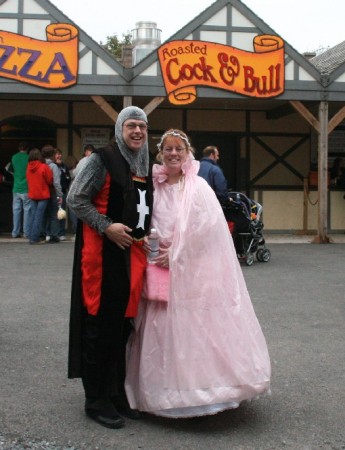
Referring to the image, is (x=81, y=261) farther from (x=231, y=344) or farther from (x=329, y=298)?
(x=329, y=298)

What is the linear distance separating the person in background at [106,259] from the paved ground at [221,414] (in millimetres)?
263

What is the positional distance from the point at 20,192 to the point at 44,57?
2.67m

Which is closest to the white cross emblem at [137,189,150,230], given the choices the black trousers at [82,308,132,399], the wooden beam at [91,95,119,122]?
the black trousers at [82,308,132,399]

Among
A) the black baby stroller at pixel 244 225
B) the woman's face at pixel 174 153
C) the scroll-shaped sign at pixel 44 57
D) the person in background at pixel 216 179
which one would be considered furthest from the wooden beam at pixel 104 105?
the woman's face at pixel 174 153

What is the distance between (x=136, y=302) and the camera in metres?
4.11

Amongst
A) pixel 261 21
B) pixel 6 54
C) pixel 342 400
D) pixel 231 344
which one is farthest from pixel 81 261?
pixel 261 21

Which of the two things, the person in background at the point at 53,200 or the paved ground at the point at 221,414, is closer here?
the paved ground at the point at 221,414

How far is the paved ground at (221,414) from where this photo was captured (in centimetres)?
392

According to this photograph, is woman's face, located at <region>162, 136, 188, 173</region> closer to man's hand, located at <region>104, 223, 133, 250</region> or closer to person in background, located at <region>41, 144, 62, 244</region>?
man's hand, located at <region>104, 223, 133, 250</region>

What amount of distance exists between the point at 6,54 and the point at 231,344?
998cm

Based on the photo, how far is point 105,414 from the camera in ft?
13.5

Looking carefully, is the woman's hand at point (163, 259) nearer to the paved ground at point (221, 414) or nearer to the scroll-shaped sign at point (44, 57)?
the paved ground at point (221, 414)

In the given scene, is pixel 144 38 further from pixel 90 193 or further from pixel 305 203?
pixel 90 193

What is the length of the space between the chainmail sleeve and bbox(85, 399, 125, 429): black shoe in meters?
0.98
